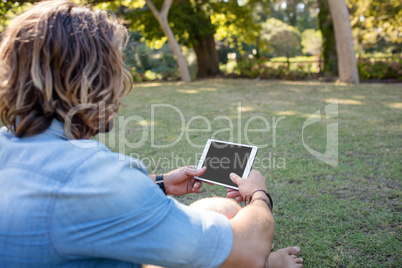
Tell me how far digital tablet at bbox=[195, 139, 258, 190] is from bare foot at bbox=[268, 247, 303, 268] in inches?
21.6

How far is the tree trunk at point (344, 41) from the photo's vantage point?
414 inches

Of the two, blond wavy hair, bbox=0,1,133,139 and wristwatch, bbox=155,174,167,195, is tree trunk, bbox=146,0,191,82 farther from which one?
blond wavy hair, bbox=0,1,133,139

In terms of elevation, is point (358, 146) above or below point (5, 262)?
below

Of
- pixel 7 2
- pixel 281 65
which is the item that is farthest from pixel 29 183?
pixel 7 2

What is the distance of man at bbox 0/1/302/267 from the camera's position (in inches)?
35.3

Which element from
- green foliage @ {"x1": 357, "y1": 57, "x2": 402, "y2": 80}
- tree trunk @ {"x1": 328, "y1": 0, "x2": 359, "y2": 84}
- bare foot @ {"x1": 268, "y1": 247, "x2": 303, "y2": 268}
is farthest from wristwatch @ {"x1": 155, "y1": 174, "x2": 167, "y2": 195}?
green foliage @ {"x1": 357, "y1": 57, "x2": 402, "y2": 80}

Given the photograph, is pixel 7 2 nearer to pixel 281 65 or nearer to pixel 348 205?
pixel 281 65

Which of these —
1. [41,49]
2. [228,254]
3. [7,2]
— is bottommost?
[228,254]

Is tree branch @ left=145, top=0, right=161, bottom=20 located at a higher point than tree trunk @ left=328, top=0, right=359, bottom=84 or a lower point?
higher

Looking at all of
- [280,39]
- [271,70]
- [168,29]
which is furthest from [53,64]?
[280,39]

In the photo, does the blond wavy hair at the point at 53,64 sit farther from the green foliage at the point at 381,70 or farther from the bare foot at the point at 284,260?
the green foliage at the point at 381,70

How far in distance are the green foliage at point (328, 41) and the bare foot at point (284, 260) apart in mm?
12369

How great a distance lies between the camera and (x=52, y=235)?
→ 35.2 inches

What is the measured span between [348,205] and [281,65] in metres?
11.7
